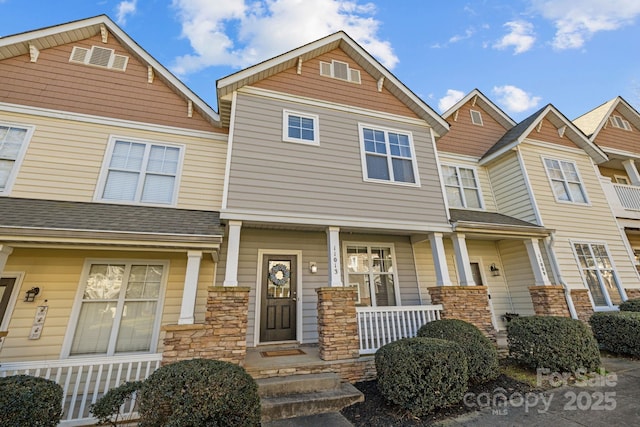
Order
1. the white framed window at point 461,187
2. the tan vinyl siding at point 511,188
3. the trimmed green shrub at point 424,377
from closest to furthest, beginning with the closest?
the trimmed green shrub at point 424,377 → the tan vinyl siding at point 511,188 → the white framed window at point 461,187

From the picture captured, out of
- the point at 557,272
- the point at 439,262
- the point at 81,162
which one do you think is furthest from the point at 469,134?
the point at 81,162

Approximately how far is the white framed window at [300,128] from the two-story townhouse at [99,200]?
2.03 metres

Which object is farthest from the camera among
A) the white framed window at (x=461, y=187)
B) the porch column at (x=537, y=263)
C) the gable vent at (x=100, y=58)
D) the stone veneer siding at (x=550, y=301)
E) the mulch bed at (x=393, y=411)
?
the white framed window at (x=461, y=187)

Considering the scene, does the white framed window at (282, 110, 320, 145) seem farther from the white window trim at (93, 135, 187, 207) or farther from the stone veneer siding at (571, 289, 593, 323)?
the stone veneer siding at (571, 289, 593, 323)

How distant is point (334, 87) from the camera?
754 cm

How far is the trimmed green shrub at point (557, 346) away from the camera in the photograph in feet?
15.9

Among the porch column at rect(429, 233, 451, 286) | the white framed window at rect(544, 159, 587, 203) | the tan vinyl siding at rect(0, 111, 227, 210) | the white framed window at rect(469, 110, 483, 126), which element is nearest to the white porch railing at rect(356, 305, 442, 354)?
the porch column at rect(429, 233, 451, 286)

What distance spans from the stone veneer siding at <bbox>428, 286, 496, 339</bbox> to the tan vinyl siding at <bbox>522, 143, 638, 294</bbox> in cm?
356

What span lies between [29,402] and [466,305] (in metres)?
7.35

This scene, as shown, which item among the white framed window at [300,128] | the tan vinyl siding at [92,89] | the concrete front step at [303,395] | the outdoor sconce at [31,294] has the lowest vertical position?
the concrete front step at [303,395]

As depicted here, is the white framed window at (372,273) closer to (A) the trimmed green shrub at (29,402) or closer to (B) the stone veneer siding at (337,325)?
(B) the stone veneer siding at (337,325)

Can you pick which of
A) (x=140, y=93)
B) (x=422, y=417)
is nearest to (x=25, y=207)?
(x=140, y=93)

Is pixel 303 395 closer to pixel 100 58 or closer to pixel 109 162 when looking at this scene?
pixel 109 162

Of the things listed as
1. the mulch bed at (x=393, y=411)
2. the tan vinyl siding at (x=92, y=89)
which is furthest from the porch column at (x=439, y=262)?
the tan vinyl siding at (x=92, y=89)
